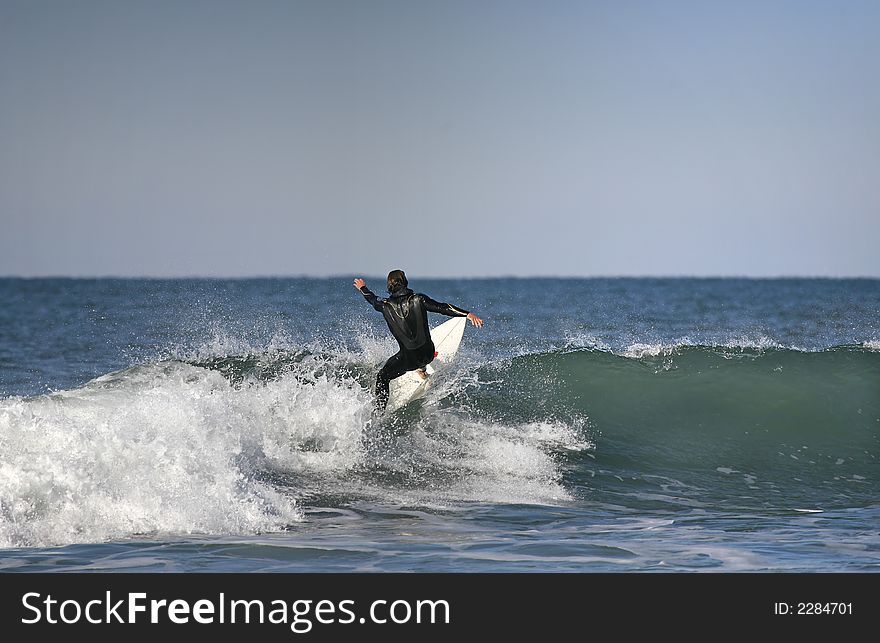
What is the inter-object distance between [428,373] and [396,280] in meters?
1.72

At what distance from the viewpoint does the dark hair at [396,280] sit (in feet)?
33.9

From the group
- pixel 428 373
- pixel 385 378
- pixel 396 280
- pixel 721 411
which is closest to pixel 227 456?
pixel 385 378

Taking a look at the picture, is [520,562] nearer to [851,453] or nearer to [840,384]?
[851,453]

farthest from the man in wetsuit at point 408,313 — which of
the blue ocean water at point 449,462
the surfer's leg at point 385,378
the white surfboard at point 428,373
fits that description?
the blue ocean water at point 449,462

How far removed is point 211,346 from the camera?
1512 cm

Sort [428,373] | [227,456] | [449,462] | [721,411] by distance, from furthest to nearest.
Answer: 1. [721,411]
2. [428,373]
3. [449,462]
4. [227,456]

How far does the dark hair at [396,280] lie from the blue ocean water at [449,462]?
4.59 ft

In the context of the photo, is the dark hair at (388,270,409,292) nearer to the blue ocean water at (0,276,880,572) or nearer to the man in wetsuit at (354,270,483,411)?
the man in wetsuit at (354,270,483,411)

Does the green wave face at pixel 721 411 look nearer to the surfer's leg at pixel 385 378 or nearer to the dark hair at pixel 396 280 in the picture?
the surfer's leg at pixel 385 378

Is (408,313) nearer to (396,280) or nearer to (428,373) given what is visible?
(396,280)

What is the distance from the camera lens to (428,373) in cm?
1170

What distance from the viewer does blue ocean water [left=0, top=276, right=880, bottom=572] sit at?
23.0ft
